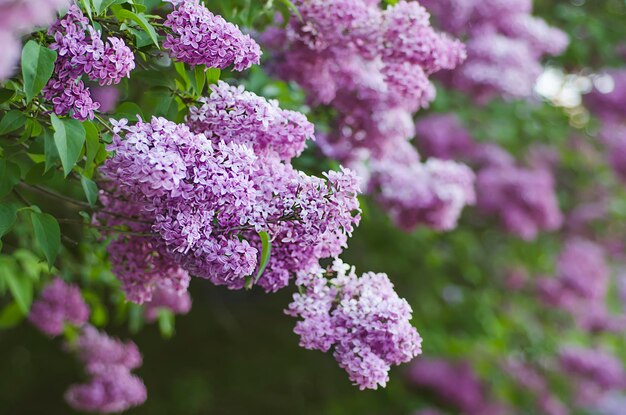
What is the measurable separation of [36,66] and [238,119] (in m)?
0.49

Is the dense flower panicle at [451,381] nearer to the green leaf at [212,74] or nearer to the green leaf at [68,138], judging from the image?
the green leaf at [212,74]

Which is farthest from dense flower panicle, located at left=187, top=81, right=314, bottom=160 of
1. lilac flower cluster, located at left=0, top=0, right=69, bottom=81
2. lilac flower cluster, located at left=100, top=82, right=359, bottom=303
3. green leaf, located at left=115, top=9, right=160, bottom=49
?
lilac flower cluster, located at left=0, top=0, right=69, bottom=81

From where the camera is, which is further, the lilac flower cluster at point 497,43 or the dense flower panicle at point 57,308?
the lilac flower cluster at point 497,43

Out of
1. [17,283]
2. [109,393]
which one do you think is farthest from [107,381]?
[17,283]

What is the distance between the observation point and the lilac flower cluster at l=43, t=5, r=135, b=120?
5.76 ft

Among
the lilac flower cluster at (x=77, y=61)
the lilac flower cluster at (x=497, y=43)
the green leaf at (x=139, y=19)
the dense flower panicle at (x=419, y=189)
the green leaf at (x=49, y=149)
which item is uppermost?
the lilac flower cluster at (x=497, y=43)

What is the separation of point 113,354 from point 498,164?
8.99ft

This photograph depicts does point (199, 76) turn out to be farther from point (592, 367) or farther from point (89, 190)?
point (592, 367)

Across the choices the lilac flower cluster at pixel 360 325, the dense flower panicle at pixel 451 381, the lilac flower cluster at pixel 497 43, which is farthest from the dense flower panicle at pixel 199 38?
the dense flower panicle at pixel 451 381

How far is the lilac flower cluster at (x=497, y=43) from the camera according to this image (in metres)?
4.06

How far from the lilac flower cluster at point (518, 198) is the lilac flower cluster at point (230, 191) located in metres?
3.22

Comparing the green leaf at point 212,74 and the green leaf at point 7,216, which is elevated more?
the green leaf at point 212,74

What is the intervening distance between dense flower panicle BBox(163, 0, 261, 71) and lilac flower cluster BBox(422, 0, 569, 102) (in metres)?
2.13

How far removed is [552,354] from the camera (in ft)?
18.2
